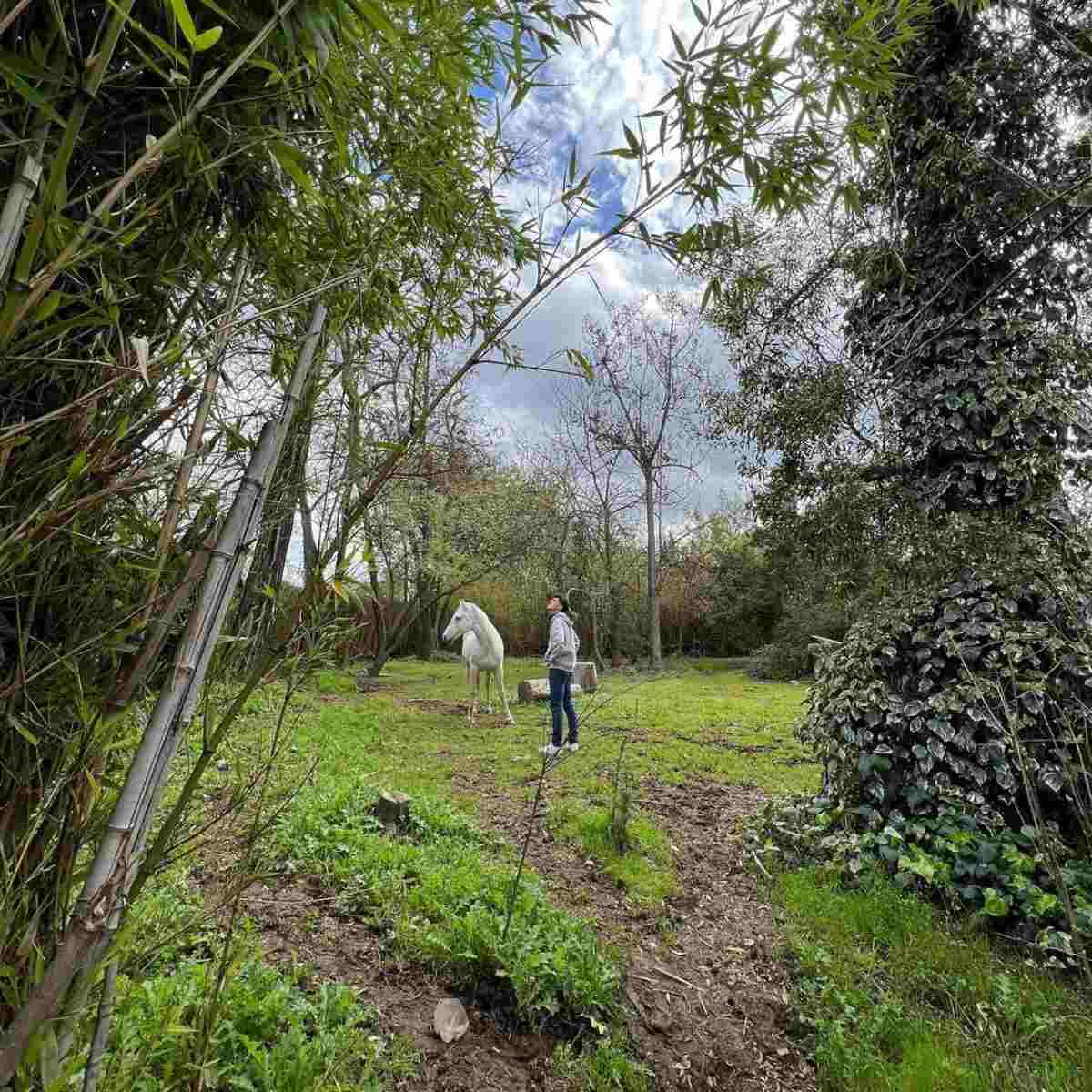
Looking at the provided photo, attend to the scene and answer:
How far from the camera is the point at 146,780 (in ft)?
2.64

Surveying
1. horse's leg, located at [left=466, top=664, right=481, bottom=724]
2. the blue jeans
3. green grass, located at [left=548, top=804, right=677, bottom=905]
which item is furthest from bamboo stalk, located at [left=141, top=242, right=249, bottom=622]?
horse's leg, located at [left=466, top=664, right=481, bottom=724]

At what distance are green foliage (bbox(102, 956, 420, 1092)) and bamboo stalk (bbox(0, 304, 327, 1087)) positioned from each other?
0.96 m

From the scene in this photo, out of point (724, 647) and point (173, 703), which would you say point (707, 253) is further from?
point (724, 647)

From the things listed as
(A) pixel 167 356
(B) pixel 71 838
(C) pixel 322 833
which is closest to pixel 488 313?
(A) pixel 167 356

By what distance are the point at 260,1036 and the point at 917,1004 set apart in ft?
9.24

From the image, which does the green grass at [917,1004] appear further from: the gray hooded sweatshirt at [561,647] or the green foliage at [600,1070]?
the gray hooded sweatshirt at [561,647]

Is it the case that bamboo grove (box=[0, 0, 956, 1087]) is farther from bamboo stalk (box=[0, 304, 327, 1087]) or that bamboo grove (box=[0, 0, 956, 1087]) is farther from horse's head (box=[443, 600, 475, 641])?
horse's head (box=[443, 600, 475, 641])

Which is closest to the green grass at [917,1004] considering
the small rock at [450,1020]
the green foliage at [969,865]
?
the green foliage at [969,865]

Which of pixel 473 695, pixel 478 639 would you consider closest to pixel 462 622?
pixel 478 639

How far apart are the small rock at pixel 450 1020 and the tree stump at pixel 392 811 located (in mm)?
1694

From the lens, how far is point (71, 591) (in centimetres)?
92

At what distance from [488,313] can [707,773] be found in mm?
6262

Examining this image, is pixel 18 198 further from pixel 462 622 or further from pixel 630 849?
pixel 462 622

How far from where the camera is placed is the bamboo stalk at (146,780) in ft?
2.36
